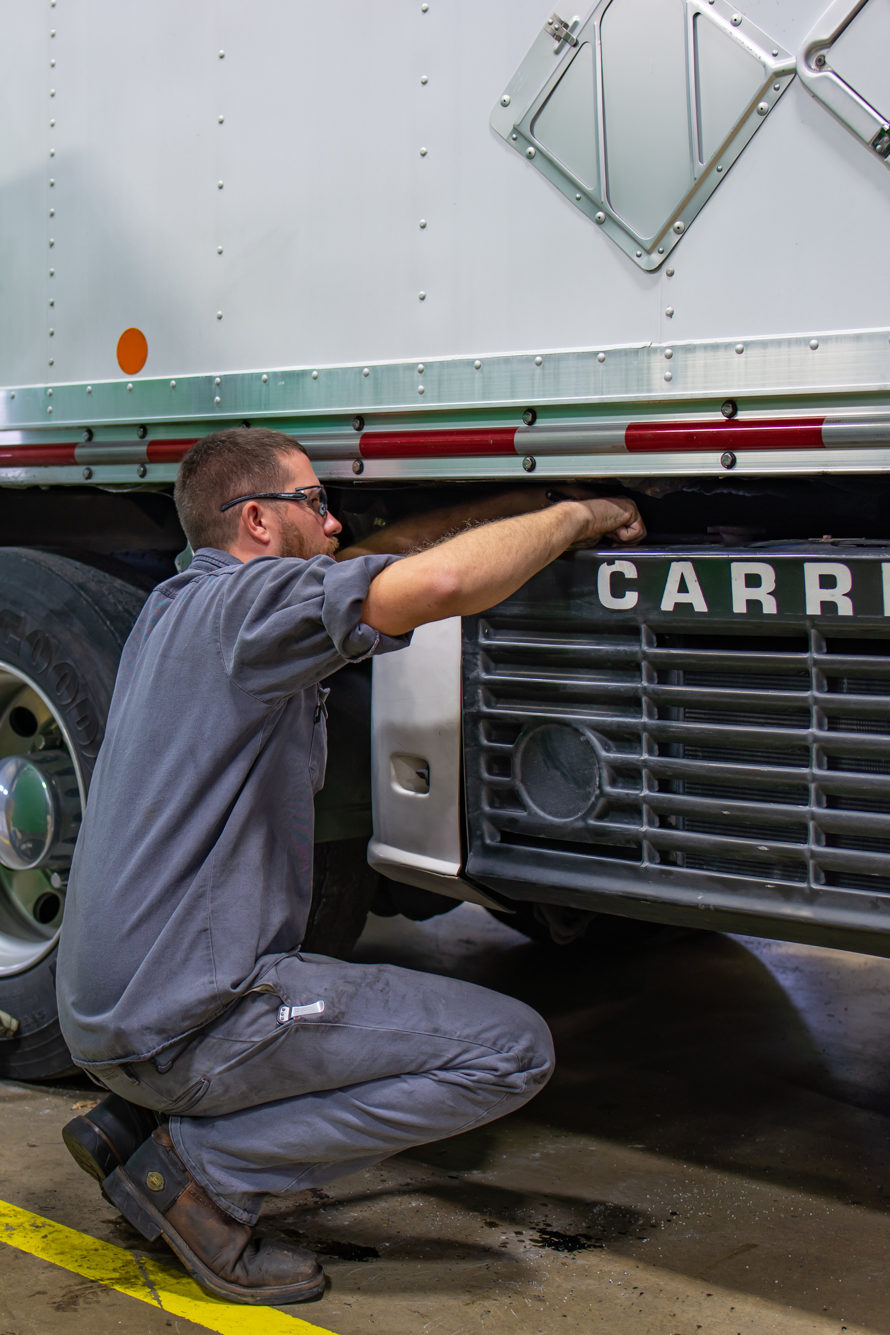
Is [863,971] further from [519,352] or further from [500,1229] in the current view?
[519,352]

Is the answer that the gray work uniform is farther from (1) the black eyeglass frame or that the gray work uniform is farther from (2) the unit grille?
(2) the unit grille

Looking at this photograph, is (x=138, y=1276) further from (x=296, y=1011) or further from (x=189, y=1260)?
(x=296, y=1011)

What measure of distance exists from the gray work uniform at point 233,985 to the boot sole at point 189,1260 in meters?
0.11

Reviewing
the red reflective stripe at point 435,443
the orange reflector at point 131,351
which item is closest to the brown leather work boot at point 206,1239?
the red reflective stripe at point 435,443

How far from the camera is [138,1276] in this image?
2.52 m

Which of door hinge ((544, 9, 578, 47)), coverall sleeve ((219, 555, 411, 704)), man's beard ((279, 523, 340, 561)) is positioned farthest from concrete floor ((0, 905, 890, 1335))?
door hinge ((544, 9, 578, 47))

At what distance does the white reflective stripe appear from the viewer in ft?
7.77

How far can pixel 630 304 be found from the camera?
2428mm

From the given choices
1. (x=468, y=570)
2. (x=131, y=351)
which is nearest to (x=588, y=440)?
(x=468, y=570)

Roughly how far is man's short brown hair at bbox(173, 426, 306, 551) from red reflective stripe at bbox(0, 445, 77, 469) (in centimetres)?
76

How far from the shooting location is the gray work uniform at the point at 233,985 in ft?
7.73

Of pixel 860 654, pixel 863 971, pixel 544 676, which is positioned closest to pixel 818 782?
pixel 860 654

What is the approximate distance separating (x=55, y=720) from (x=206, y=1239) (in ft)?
4.77

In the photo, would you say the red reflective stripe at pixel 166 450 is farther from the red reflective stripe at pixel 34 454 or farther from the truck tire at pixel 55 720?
the truck tire at pixel 55 720
